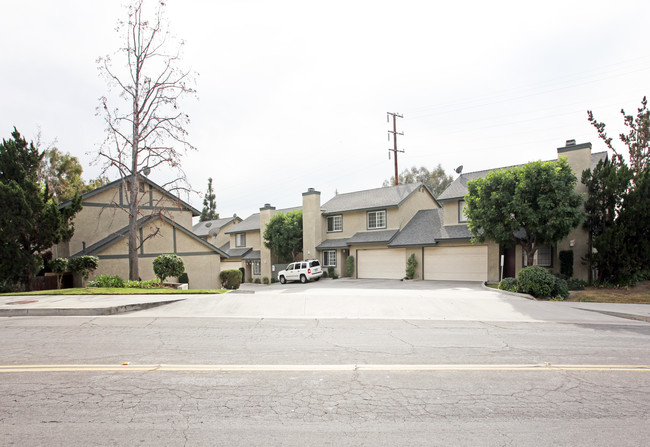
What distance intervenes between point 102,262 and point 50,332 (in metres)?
13.3

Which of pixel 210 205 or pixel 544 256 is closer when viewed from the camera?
pixel 544 256

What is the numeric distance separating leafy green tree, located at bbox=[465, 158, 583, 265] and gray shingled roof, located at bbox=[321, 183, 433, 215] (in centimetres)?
1069

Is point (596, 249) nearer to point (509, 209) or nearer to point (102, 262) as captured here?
point (509, 209)

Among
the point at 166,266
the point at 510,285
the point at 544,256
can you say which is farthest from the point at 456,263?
the point at 166,266

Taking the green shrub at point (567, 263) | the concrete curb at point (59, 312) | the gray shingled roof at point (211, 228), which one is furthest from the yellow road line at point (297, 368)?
the gray shingled roof at point (211, 228)

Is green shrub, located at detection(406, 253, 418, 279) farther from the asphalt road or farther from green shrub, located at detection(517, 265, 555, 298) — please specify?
the asphalt road

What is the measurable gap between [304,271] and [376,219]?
7188mm

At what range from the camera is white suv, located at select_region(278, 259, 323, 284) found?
32500 mm

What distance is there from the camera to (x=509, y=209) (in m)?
19.5

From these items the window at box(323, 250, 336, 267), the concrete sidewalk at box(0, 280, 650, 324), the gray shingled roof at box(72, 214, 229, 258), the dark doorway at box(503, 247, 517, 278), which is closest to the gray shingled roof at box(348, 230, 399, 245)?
the window at box(323, 250, 336, 267)

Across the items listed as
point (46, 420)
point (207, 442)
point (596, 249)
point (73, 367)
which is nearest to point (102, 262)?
point (73, 367)

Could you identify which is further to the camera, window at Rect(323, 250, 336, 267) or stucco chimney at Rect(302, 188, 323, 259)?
stucco chimney at Rect(302, 188, 323, 259)

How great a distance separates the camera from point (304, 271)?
107ft

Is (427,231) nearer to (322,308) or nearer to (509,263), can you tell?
(509,263)
